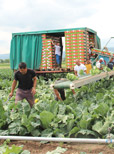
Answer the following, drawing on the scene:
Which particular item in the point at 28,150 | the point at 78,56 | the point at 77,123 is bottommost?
the point at 28,150

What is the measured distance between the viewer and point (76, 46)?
11578mm

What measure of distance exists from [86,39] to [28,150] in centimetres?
862

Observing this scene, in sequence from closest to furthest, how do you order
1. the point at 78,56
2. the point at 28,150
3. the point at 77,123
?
1. the point at 28,150
2. the point at 77,123
3. the point at 78,56

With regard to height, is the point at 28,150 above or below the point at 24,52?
below

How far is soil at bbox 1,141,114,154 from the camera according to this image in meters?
3.71

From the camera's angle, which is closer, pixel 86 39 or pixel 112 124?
pixel 112 124

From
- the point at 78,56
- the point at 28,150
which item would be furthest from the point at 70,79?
the point at 78,56

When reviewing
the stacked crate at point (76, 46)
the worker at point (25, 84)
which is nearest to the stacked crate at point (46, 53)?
the stacked crate at point (76, 46)

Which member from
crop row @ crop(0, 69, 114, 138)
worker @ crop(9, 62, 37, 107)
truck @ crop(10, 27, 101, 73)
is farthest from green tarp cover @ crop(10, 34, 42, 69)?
crop row @ crop(0, 69, 114, 138)

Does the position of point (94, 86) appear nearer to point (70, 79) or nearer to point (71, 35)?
point (70, 79)

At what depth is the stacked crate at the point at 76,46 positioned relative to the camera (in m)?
11.4

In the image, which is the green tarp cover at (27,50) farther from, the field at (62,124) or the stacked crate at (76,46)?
the field at (62,124)

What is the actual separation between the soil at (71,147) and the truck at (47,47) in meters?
7.75

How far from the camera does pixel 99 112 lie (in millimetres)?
4898
